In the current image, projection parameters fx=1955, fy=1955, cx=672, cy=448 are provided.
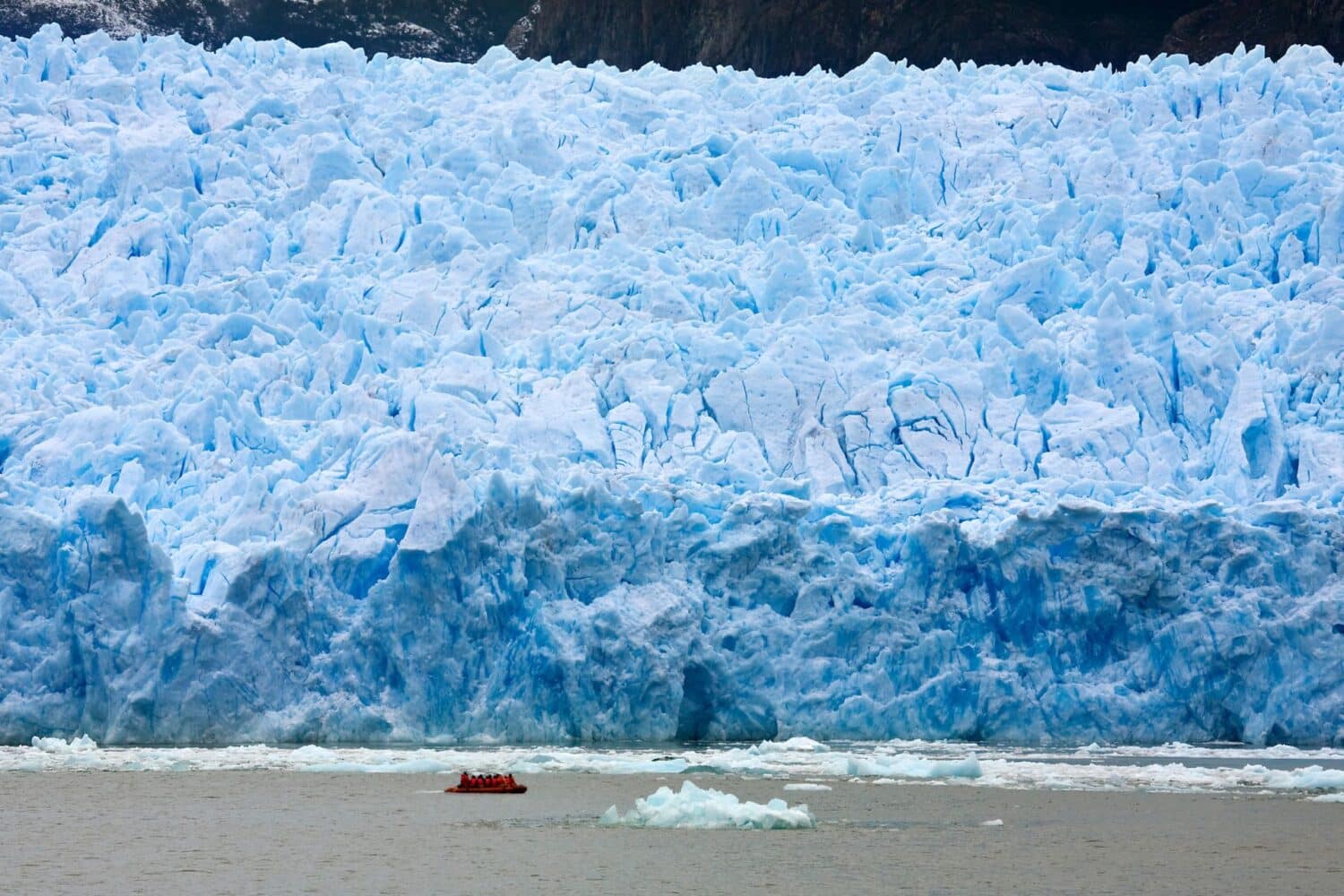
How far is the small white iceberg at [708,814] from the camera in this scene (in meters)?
12.3

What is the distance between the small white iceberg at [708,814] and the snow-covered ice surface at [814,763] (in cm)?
213

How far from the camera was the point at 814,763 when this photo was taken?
618 inches

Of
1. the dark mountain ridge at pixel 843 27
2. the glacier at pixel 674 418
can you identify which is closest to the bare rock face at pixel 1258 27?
the dark mountain ridge at pixel 843 27

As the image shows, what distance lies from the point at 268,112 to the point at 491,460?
8.23m

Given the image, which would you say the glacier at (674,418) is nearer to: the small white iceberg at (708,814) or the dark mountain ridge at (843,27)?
the small white iceberg at (708,814)

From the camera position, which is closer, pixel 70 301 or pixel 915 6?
pixel 70 301

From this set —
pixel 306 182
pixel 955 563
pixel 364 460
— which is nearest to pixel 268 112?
pixel 306 182

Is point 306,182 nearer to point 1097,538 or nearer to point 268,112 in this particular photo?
point 268,112

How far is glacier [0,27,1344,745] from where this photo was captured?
671 inches

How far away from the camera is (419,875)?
1067 centimetres

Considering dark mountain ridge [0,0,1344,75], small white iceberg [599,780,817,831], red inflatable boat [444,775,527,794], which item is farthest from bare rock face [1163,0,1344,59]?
small white iceberg [599,780,817,831]

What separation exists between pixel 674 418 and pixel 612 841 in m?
7.64

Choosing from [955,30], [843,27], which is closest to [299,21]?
[843,27]

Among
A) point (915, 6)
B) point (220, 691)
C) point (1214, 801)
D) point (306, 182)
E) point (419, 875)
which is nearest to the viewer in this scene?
point (419, 875)
